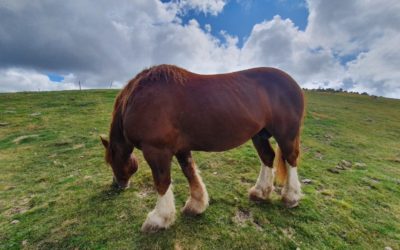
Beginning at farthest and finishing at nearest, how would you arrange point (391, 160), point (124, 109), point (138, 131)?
point (391, 160) → point (124, 109) → point (138, 131)

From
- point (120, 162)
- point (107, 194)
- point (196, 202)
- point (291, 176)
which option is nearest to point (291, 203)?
point (291, 176)

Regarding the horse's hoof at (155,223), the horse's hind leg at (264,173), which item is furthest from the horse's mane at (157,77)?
the horse's hind leg at (264,173)

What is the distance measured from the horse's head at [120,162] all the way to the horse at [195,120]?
0.02m

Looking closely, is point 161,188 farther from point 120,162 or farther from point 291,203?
point 291,203

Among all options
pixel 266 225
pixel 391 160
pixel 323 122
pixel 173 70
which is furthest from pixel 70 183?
pixel 323 122

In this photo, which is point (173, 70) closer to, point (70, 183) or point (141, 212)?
point (141, 212)

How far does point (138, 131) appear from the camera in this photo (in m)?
3.07

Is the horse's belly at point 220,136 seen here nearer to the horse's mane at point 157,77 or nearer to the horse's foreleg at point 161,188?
the horse's foreleg at point 161,188

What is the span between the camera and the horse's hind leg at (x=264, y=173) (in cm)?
403

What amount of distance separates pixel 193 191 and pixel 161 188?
660mm

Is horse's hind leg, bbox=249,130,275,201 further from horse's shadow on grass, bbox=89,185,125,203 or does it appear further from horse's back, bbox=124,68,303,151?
horse's shadow on grass, bbox=89,185,125,203

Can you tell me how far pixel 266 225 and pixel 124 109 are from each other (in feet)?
8.60

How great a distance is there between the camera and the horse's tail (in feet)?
13.0

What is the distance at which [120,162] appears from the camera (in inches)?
153
